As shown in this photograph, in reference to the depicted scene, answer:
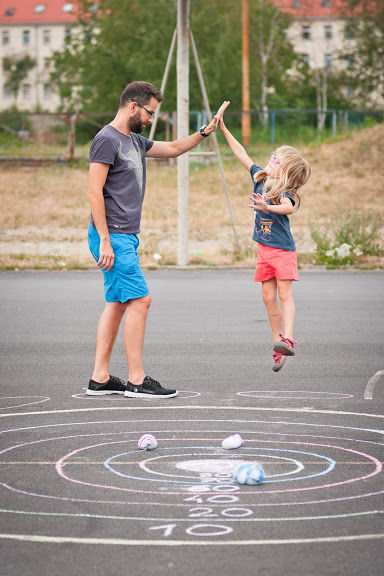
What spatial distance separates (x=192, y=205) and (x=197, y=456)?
21516 millimetres

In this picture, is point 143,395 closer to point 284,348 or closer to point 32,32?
point 284,348

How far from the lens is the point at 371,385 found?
7414 mm

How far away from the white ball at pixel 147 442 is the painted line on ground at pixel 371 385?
2049mm

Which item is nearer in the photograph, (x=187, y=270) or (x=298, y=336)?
(x=298, y=336)

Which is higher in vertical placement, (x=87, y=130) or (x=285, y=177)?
(x=87, y=130)

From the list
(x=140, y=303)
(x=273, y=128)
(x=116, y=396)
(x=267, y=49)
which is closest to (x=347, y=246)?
(x=140, y=303)

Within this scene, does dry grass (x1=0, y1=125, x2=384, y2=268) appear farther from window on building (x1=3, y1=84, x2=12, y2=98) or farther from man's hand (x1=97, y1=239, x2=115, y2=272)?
window on building (x1=3, y1=84, x2=12, y2=98)

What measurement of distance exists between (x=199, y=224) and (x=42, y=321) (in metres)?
12.1

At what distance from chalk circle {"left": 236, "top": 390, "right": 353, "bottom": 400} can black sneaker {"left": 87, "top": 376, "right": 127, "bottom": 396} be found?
86 cm

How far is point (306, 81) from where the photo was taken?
2744 inches

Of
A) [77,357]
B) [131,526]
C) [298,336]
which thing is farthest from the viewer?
[298,336]

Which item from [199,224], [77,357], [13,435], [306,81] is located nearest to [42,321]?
[77,357]

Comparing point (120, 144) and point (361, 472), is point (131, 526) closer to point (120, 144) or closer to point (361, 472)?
point (361, 472)

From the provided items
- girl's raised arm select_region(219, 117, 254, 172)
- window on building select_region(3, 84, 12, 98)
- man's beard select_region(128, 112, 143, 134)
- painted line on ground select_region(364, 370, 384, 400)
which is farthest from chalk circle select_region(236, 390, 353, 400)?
window on building select_region(3, 84, 12, 98)
